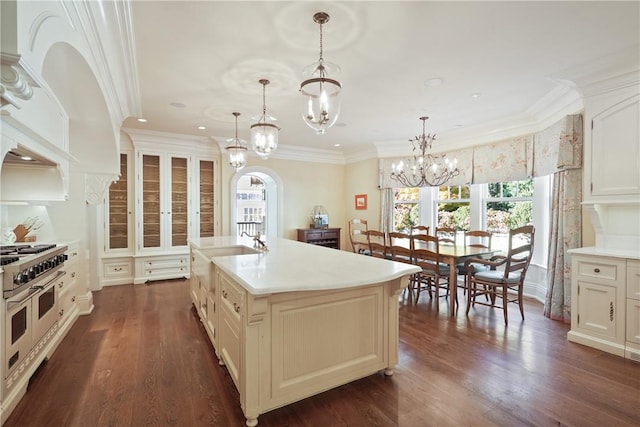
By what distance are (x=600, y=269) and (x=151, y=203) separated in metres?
6.27

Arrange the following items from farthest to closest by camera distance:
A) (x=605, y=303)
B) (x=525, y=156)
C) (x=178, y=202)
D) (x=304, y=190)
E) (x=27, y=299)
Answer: (x=304, y=190) → (x=178, y=202) → (x=525, y=156) → (x=605, y=303) → (x=27, y=299)

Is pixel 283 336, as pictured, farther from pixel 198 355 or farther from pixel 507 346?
pixel 507 346

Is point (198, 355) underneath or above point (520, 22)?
underneath

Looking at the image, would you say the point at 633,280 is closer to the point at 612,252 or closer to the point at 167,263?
the point at 612,252

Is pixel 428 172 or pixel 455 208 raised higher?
pixel 428 172

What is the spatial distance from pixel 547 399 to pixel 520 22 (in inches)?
105

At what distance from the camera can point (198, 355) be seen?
273 cm

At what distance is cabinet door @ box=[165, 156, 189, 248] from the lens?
564 centimetres

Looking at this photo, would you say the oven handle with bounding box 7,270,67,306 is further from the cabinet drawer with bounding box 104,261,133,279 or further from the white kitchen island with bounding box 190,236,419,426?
the cabinet drawer with bounding box 104,261,133,279

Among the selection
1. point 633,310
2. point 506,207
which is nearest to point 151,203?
point 506,207

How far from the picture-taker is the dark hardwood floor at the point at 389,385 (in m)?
1.90

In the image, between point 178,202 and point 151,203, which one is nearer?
point 151,203

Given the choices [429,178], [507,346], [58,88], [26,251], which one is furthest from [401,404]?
[429,178]

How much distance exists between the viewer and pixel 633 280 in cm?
263
